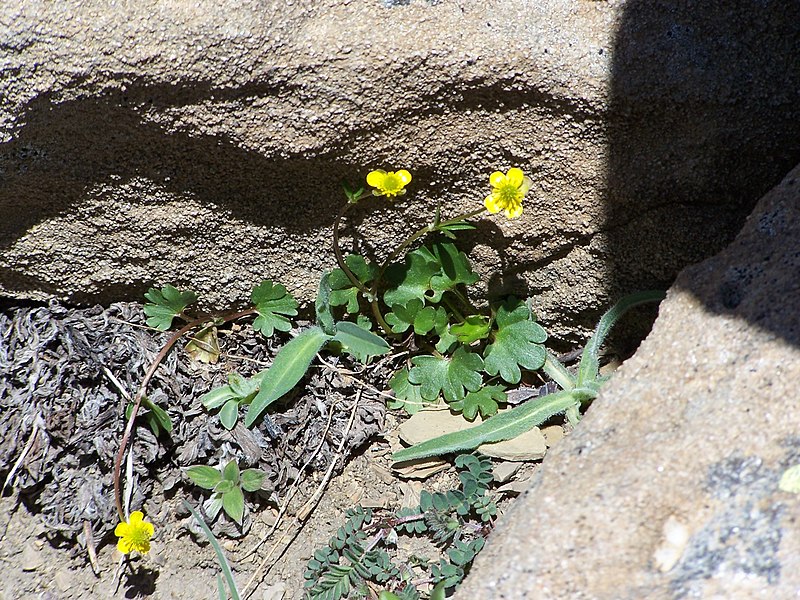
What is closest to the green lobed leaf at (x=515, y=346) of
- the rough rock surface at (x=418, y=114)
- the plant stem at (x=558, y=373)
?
the plant stem at (x=558, y=373)

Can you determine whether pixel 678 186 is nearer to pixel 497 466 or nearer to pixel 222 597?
pixel 497 466

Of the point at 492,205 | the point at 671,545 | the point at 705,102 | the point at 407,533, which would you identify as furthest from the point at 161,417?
the point at 705,102

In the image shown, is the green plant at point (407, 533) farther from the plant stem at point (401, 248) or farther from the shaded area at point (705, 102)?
the shaded area at point (705, 102)

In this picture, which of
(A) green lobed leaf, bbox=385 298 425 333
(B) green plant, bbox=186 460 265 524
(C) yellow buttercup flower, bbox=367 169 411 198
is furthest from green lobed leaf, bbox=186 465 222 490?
(C) yellow buttercup flower, bbox=367 169 411 198

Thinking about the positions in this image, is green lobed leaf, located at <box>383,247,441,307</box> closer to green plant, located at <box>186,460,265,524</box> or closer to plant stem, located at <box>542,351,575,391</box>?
plant stem, located at <box>542,351,575,391</box>

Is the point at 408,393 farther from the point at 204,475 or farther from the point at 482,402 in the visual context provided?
the point at 204,475

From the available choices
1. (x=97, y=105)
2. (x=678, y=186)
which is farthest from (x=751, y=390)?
(x=97, y=105)
